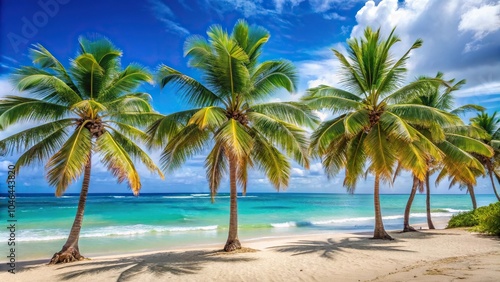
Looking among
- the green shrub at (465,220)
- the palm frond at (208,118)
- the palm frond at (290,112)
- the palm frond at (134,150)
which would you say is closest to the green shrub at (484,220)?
the green shrub at (465,220)

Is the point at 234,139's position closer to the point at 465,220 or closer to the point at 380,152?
the point at 380,152

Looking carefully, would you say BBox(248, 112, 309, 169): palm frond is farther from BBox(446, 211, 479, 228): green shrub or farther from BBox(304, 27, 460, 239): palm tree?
BBox(446, 211, 479, 228): green shrub

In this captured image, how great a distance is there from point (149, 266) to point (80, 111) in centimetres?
549

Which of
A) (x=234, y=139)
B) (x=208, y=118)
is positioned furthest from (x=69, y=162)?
(x=234, y=139)

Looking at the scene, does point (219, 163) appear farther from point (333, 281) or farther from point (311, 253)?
point (333, 281)

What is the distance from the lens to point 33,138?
1098cm

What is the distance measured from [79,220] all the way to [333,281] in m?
8.38

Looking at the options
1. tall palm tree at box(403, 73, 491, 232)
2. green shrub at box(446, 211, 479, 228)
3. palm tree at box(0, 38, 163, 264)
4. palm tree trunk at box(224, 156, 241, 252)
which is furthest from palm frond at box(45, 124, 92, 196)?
green shrub at box(446, 211, 479, 228)

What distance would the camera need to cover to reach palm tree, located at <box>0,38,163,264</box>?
10023 millimetres

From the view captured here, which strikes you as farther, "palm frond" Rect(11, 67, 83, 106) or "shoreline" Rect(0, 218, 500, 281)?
"palm frond" Rect(11, 67, 83, 106)

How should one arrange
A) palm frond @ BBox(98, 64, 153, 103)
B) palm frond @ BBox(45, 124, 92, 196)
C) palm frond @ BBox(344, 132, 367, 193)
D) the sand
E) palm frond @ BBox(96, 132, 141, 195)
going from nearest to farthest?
1. the sand
2. palm frond @ BBox(45, 124, 92, 196)
3. palm frond @ BBox(96, 132, 141, 195)
4. palm frond @ BBox(98, 64, 153, 103)
5. palm frond @ BBox(344, 132, 367, 193)

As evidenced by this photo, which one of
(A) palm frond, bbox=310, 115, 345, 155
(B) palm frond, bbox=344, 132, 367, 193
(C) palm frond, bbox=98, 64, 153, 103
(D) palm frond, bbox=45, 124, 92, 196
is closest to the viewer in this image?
(D) palm frond, bbox=45, 124, 92, 196

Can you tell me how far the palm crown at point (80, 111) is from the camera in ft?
32.8

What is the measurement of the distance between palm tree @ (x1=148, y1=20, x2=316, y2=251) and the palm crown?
1.23m
